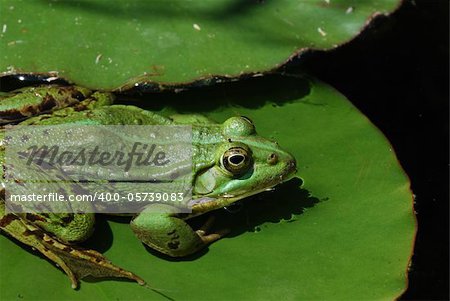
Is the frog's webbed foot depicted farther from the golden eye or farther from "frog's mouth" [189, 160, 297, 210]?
the golden eye

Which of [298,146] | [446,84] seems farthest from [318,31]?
[446,84]

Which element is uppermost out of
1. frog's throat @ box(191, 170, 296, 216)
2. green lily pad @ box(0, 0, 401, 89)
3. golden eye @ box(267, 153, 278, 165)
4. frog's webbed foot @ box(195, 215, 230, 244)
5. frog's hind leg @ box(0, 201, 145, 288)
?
green lily pad @ box(0, 0, 401, 89)

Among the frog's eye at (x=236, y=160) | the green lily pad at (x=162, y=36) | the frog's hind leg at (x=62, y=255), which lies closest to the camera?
the frog's hind leg at (x=62, y=255)

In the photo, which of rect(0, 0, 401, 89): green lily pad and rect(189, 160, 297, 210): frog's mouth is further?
rect(0, 0, 401, 89): green lily pad

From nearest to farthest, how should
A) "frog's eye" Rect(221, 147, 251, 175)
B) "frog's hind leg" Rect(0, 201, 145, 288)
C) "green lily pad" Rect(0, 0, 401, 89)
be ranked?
"frog's hind leg" Rect(0, 201, 145, 288)
"frog's eye" Rect(221, 147, 251, 175)
"green lily pad" Rect(0, 0, 401, 89)

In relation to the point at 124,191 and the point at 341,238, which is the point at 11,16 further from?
the point at 341,238

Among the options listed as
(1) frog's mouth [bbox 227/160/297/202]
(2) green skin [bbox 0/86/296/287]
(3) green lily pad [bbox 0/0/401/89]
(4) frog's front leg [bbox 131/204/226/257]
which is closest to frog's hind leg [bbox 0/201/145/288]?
(2) green skin [bbox 0/86/296/287]

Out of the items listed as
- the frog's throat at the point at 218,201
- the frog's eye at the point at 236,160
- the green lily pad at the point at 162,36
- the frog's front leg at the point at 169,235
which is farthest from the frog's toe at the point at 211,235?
the green lily pad at the point at 162,36

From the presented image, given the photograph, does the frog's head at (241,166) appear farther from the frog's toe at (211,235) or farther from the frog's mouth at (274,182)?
the frog's toe at (211,235)

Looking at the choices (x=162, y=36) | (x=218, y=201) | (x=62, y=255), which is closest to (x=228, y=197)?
(x=218, y=201)
